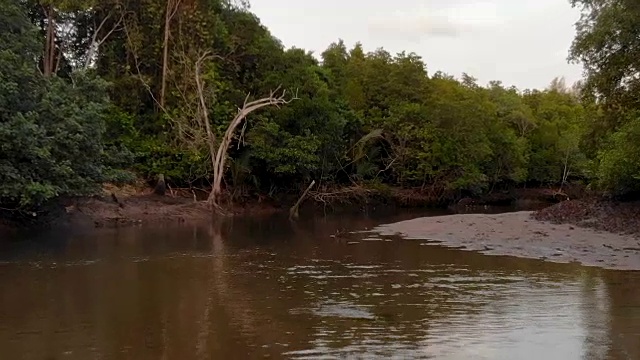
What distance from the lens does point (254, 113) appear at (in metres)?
45.3

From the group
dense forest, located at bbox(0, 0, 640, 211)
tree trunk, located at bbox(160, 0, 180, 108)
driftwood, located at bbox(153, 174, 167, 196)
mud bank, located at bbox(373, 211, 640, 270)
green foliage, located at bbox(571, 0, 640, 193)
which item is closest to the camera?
mud bank, located at bbox(373, 211, 640, 270)

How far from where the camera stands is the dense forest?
86.3ft

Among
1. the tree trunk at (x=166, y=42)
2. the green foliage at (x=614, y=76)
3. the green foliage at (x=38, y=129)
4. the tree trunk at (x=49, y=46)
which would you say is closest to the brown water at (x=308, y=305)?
the green foliage at (x=38, y=129)

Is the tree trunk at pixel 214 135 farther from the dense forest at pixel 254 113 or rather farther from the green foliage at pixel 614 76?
the green foliage at pixel 614 76

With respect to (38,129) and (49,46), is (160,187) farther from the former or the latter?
(38,129)

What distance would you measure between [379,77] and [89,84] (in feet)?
97.4

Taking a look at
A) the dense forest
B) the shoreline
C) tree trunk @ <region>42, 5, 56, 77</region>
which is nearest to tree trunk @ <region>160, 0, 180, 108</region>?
the dense forest

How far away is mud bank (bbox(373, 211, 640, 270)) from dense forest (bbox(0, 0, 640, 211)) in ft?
12.7

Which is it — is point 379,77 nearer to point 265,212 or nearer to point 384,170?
point 384,170

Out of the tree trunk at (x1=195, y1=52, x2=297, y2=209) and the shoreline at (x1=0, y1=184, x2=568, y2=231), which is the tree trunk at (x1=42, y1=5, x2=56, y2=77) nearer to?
the shoreline at (x1=0, y1=184, x2=568, y2=231)

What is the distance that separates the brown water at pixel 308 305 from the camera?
9367 millimetres

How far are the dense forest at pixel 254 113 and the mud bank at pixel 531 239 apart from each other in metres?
3.87

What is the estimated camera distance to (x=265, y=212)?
1695 inches

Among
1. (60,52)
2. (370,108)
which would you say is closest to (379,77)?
(370,108)
